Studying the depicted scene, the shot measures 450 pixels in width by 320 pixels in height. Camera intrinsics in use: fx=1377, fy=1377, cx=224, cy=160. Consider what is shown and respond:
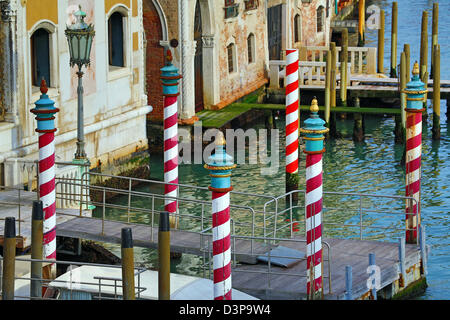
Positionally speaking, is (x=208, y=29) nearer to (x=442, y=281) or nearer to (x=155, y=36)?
(x=155, y=36)

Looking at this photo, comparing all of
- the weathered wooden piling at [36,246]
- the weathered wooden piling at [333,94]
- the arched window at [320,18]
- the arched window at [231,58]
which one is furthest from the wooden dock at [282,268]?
the arched window at [320,18]

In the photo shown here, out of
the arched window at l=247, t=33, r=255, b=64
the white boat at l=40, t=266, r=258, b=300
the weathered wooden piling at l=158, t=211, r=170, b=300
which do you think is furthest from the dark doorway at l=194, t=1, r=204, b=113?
the weathered wooden piling at l=158, t=211, r=170, b=300

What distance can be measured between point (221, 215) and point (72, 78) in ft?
22.8

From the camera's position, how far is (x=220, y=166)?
40.1 ft

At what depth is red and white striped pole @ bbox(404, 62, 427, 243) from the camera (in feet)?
50.6

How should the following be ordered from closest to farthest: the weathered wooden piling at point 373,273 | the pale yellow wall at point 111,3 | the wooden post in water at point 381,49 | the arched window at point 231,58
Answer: the weathered wooden piling at point 373,273 < the pale yellow wall at point 111,3 < the arched window at point 231,58 < the wooden post in water at point 381,49

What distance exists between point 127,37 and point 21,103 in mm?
3182

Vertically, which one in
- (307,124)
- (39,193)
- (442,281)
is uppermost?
(307,124)

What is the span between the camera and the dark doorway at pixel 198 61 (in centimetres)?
2436

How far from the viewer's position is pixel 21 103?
1772 cm

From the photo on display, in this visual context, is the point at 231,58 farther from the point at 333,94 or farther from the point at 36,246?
the point at 36,246

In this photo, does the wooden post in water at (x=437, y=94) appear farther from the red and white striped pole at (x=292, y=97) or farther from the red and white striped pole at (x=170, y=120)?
the red and white striped pole at (x=170, y=120)

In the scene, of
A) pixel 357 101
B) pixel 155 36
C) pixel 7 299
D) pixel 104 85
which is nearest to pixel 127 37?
pixel 104 85
